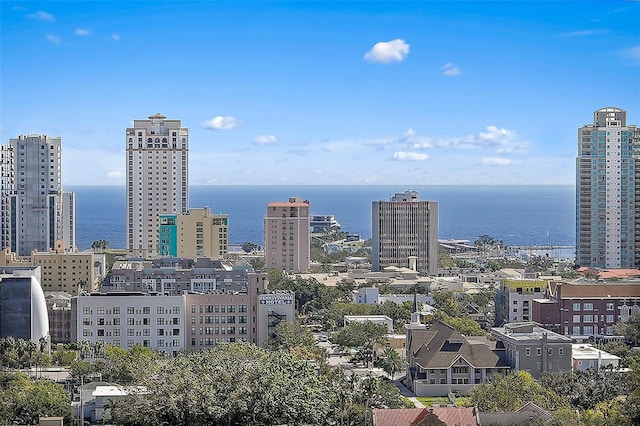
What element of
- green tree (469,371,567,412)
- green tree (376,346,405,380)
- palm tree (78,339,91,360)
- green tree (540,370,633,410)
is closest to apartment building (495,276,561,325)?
green tree (376,346,405,380)

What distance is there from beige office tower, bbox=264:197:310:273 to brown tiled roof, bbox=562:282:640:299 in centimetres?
710

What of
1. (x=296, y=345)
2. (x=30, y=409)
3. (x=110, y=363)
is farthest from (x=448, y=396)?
(x=30, y=409)

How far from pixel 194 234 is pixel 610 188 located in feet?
22.2

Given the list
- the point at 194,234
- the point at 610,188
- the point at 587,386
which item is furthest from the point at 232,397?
the point at 610,188

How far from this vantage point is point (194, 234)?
638 inches

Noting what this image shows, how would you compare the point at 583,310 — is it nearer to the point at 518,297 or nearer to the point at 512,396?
the point at 518,297

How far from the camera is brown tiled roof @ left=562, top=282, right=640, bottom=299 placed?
11.4 metres

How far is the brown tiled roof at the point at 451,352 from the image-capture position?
8734 mm

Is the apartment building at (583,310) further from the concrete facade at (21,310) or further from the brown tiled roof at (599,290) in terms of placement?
the concrete facade at (21,310)

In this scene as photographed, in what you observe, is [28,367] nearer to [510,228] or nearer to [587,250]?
[587,250]

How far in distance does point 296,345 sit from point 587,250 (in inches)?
360

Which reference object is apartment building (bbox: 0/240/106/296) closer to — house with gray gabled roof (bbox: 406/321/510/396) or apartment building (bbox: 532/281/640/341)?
apartment building (bbox: 532/281/640/341)

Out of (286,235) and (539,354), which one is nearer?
(539,354)

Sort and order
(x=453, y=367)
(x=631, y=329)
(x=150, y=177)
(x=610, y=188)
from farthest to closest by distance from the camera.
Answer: (x=150, y=177) < (x=610, y=188) < (x=631, y=329) < (x=453, y=367)
